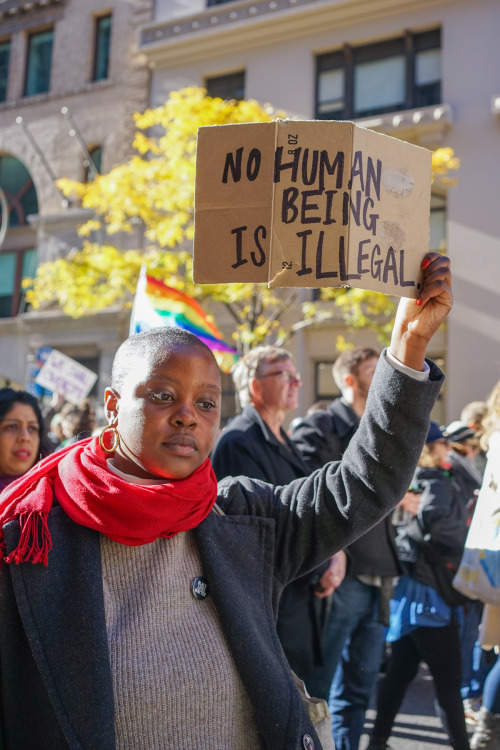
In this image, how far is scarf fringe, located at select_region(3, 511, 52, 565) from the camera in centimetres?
154

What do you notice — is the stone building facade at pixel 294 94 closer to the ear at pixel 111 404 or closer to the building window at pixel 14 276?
the building window at pixel 14 276

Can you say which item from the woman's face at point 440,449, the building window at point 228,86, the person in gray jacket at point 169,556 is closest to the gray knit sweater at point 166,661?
the person in gray jacket at point 169,556

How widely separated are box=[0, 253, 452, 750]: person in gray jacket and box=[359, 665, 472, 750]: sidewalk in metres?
3.15

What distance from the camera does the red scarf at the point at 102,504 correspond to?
1.59 meters

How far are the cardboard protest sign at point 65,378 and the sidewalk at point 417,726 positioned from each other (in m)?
5.32

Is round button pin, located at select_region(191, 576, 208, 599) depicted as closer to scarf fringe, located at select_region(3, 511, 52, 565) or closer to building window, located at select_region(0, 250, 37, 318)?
scarf fringe, located at select_region(3, 511, 52, 565)

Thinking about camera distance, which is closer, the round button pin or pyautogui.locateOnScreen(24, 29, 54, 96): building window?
the round button pin

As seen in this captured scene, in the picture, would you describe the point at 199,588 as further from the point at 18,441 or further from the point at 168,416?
the point at 18,441

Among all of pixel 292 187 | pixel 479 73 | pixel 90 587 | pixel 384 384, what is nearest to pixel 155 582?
pixel 90 587

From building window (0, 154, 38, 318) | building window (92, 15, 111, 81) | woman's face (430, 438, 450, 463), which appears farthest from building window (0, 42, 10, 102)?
woman's face (430, 438, 450, 463)

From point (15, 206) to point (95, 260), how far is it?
24.4 ft

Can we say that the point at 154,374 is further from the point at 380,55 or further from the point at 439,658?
the point at 380,55

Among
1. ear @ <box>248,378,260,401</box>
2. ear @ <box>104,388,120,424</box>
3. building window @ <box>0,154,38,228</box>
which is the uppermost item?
building window @ <box>0,154,38,228</box>

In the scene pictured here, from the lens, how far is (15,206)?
19812mm
